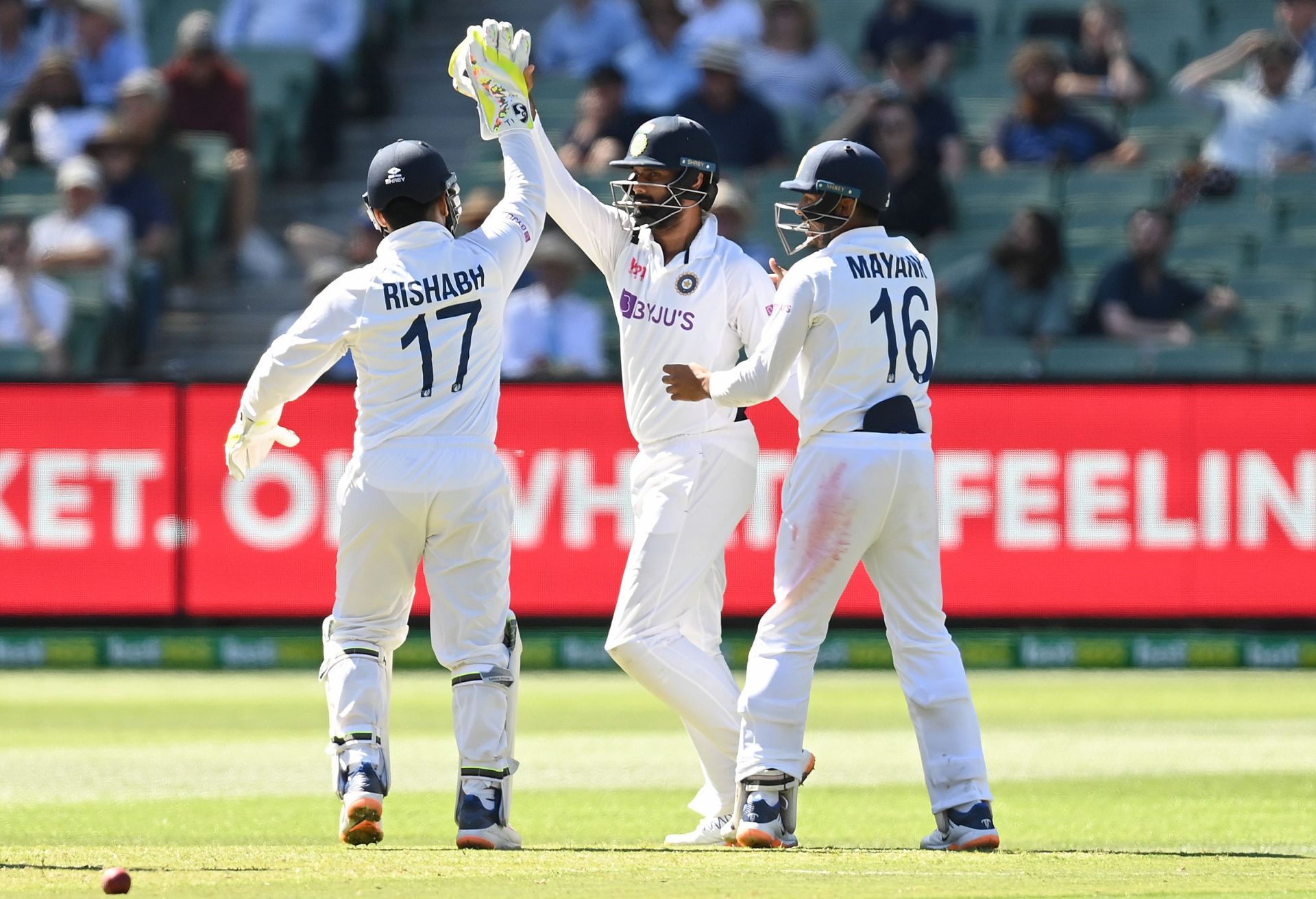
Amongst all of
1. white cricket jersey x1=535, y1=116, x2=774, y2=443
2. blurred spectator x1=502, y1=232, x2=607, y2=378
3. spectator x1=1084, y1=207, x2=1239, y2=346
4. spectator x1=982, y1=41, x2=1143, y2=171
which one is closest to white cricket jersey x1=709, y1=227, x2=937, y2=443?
white cricket jersey x1=535, y1=116, x2=774, y2=443

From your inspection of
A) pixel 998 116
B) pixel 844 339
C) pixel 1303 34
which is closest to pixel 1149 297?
pixel 998 116

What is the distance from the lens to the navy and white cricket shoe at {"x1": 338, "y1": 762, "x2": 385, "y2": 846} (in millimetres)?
6898

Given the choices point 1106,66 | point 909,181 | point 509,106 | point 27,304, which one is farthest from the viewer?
point 1106,66

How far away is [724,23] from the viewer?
684 inches

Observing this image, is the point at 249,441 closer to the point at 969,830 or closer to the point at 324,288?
the point at 969,830

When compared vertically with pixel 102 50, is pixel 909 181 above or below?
below

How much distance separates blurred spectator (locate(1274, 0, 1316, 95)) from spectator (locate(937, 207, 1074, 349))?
9.00 ft

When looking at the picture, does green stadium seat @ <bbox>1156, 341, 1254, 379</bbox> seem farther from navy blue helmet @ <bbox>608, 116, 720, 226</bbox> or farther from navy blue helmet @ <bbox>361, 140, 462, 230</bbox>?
navy blue helmet @ <bbox>361, 140, 462, 230</bbox>

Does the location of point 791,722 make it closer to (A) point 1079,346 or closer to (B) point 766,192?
(A) point 1079,346

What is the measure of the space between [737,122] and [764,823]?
9.79 meters

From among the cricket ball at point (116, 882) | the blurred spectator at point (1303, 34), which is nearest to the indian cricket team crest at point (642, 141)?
the cricket ball at point (116, 882)

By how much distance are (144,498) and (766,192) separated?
5208 millimetres

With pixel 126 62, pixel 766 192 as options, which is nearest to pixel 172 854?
pixel 766 192

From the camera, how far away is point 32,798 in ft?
28.2
